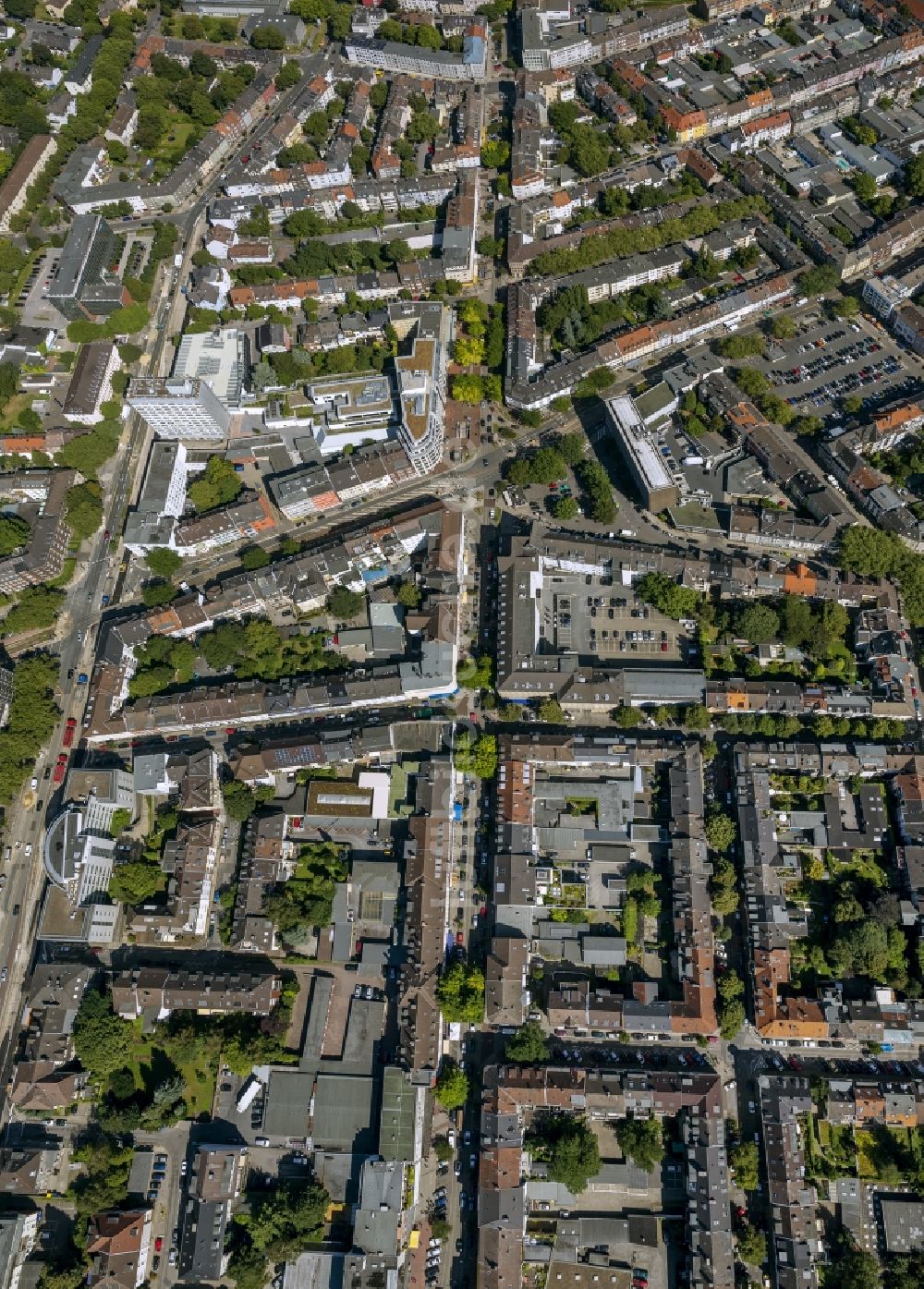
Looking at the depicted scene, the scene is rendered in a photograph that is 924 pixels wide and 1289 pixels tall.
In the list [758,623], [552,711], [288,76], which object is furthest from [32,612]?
[288,76]

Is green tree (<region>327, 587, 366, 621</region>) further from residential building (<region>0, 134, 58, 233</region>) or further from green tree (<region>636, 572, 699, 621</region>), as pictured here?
residential building (<region>0, 134, 58, 233</region>)

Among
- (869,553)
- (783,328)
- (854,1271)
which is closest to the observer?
(854,1271)

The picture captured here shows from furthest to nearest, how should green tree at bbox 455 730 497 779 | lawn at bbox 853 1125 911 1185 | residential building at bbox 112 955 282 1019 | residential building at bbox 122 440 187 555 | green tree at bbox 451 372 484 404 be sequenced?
green tree at bbox 451 372 484 404 < residential building at bbox 122 440 187 555 < green tree at bbox 455 730 497 779 < residential building at bbox 112 955 282 1019 < lawn at bbox 853 1125 911 1185

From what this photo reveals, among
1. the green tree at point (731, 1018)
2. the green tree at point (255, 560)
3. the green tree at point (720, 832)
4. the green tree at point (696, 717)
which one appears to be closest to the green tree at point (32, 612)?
the green tree at point (255, 560)

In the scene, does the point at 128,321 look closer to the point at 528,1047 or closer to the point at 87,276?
the point at 87,276

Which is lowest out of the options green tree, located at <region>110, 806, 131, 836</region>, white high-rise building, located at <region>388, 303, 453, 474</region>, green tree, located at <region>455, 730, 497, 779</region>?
green tree, located at <region>110, 806, 131, 836</region>

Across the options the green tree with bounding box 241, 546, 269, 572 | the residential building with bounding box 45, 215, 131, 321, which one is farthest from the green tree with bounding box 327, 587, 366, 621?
the residential building with bounding box 45, 215, 131, 321

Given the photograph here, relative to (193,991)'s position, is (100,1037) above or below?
below

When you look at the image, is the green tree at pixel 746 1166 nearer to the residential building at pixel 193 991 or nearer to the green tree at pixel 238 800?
the residential building at pixel 193 991
